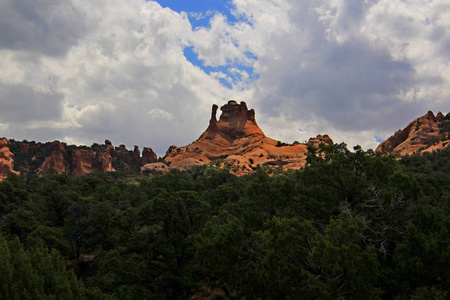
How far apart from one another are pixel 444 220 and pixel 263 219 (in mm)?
8623

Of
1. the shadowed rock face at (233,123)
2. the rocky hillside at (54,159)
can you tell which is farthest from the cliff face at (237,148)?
the rocky hillside at (54,159)

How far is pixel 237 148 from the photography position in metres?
127

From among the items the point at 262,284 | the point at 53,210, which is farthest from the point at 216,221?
the point at 53,210

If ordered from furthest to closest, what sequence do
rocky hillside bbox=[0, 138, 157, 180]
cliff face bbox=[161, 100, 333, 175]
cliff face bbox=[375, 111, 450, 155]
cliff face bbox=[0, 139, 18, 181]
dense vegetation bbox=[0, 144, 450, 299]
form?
rocky hillside bbox=[0, 138, 157, 180], cliff face bbox=[0, 139, 18, 181], cliff face bbox=[161, 100, 333, 175], cliff face bbox=[375, 111, 450, 155], dense vegetation bbox=[0, 144, 450, 299]

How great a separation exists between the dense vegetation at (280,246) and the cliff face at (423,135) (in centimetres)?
8664

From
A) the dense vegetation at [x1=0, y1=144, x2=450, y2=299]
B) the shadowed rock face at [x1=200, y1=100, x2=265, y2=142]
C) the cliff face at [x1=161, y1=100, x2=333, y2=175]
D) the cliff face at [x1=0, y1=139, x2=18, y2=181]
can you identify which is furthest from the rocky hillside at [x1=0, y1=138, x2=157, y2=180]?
the dense vegetation at [x1=0, y1=144, x2=450, y2=299]

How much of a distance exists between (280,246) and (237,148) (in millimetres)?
114354

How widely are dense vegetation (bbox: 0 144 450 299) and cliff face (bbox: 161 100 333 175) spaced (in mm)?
72564

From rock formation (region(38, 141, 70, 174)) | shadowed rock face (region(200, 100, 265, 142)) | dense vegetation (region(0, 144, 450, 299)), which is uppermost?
shadowed rock face (region(200, 100, 265, 142))

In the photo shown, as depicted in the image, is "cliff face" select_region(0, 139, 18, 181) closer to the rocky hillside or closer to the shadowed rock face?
the rocky hillside

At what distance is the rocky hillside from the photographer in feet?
415

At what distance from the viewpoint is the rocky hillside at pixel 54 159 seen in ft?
415

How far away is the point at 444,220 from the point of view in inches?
563

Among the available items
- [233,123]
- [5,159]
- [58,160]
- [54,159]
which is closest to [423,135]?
[233,123]
